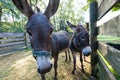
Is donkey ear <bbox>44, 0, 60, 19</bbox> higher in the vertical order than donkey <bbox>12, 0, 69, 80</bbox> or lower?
higher

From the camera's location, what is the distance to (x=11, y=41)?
35.2 feet

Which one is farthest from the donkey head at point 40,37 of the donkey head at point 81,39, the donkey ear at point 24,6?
the donkey head at point 81,39

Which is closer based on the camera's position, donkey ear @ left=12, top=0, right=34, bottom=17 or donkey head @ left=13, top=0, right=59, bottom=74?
donkey head @ left=13, top=0, right=59, bottom=74

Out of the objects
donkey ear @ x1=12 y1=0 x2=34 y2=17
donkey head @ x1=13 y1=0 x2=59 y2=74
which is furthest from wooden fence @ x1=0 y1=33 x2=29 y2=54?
donkey head @ x1=13 y1=0 x2=59 y2=74

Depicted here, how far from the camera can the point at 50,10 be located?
292cm

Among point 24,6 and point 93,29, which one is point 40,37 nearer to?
point 24,6

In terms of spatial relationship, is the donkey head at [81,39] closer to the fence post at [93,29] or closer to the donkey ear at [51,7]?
the fence post at [93,29]

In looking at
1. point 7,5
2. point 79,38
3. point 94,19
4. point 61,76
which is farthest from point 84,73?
point 7,5

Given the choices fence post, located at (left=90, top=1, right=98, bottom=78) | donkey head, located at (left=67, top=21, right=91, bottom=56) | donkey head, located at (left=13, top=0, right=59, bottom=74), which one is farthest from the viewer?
donkey head, located at (left=67, top=21, right=91, bottom=56)

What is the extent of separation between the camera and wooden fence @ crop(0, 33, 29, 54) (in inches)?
370

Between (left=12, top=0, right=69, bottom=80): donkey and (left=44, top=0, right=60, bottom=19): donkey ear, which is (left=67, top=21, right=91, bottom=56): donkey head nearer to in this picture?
(left=44, top=0, right=60, bottom=19): donkey ear

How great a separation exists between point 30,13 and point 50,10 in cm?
35

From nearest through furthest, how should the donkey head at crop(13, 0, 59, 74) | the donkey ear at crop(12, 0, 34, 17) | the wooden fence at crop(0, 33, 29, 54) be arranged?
the donkey head at crop(13, 0, 59, 74), the donkey ear at crop(12, 0, 34, 17), the wooden fence at crop(0, 33, 29, 54)

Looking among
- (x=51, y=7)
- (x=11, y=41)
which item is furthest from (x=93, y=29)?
(x=11, y=41)
